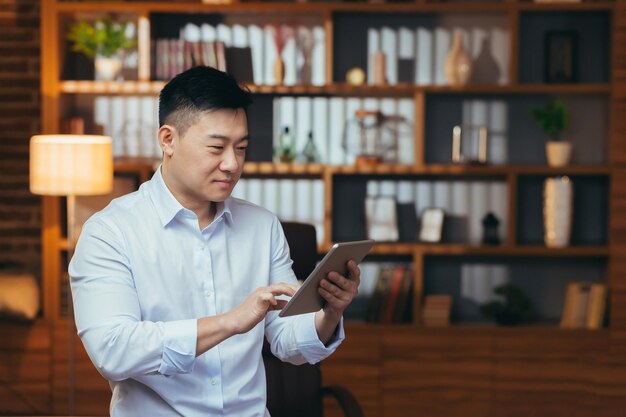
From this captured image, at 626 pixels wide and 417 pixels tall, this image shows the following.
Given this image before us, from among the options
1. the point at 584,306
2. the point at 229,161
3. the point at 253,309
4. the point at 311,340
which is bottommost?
the point at 584,306

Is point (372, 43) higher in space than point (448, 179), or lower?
higher

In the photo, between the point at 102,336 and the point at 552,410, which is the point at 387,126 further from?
the point at 102,336

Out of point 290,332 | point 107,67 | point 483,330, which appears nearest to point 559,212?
point 483,330

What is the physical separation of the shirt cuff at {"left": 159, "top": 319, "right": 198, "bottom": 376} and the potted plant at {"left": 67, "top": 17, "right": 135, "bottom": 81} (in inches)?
124

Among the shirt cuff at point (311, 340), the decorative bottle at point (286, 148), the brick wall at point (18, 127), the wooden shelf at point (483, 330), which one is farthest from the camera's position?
the brick wall at point (18, 127)

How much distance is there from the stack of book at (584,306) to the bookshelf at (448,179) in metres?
0.06

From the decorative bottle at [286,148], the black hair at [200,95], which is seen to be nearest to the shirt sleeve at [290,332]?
the black hair at [200,95]

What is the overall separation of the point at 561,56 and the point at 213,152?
3214mm

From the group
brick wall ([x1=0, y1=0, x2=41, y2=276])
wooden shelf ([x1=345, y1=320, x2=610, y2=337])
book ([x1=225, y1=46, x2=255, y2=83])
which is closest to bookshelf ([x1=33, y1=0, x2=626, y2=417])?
wooden shelf ([x1=345, y1=320, x2=610, y2=337])

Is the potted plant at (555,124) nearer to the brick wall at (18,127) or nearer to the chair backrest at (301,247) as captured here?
the chair backrest at (301,247)

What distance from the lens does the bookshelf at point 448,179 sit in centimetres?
476

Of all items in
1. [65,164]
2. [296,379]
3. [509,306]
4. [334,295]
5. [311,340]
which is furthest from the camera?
[509,306]

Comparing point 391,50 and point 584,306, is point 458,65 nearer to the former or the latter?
point 391,50

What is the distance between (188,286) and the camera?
2160 millimetres
